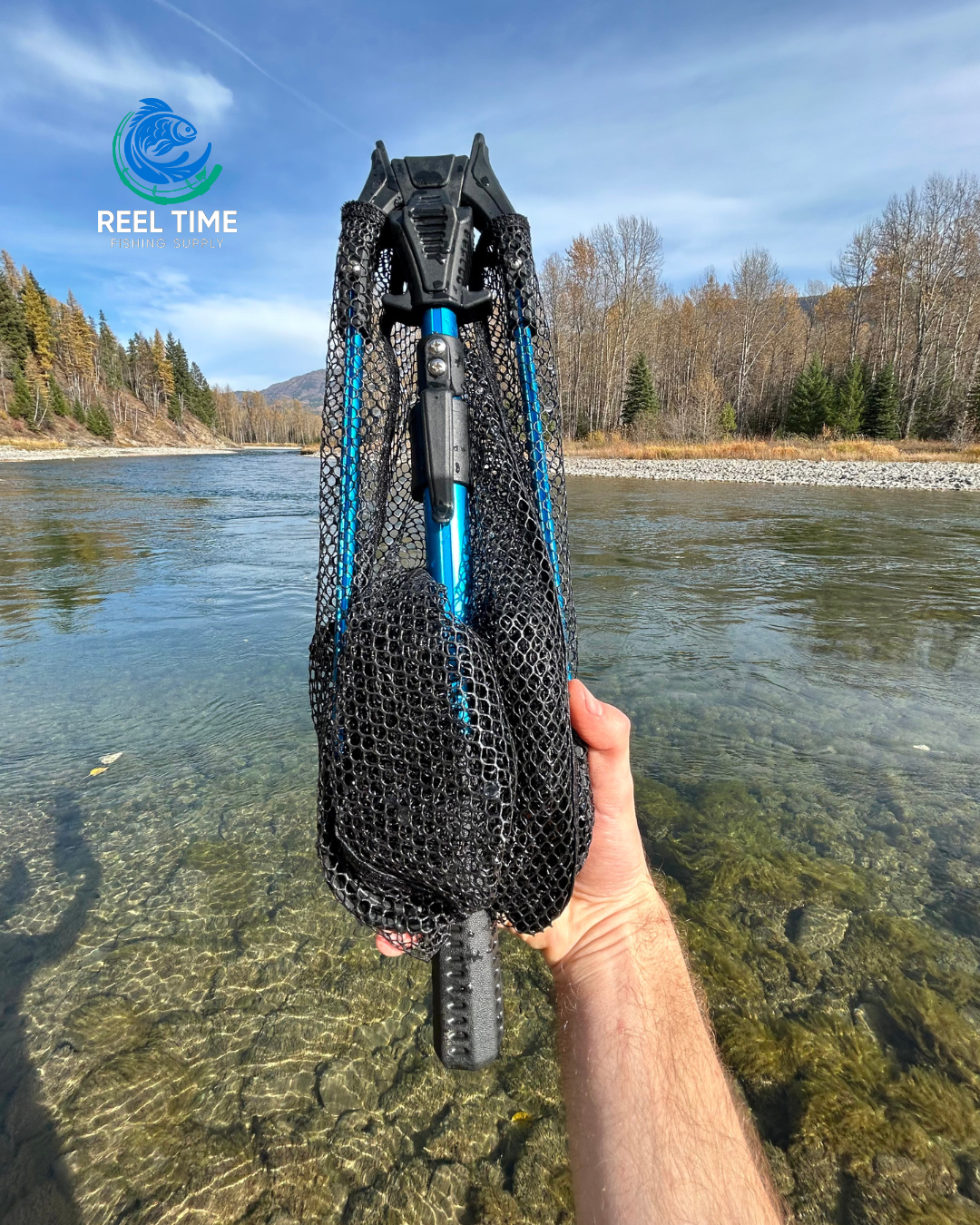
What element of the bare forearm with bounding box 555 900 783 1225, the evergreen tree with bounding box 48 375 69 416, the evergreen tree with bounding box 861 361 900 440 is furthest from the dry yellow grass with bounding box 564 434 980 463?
the evergreen tree with bounding box 48 375 69 416

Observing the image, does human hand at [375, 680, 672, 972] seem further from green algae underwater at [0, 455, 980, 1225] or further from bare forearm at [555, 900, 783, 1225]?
green algae underwater at [0, 455, 980, 1225]

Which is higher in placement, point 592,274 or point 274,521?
point 592,274

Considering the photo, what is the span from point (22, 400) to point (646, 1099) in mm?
86534

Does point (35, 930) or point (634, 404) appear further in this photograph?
point (634, 404)

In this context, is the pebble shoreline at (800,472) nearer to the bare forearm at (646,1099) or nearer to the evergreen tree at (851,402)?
the evergreen tree at (851,402)

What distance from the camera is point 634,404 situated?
45312mm

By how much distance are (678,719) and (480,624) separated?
12.1 ft

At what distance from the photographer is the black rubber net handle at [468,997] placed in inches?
52.4

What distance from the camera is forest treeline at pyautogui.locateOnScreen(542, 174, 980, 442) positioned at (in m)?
40.4

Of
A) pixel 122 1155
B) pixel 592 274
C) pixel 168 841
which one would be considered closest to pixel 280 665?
pixel 168 841

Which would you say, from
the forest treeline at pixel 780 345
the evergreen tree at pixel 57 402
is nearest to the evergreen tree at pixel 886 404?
the forest treeline at pixel 780 345

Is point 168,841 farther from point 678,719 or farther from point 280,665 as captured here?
point 678,719

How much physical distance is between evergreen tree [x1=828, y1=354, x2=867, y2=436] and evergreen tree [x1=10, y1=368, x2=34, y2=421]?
257ft

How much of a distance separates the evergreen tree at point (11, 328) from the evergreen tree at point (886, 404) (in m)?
84.6
